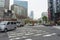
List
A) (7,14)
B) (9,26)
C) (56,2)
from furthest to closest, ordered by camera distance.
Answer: (56,2) → (7,14) → (9,26)

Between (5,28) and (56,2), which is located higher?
(56,2)

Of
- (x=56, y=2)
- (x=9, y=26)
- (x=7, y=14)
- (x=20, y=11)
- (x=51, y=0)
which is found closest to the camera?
(x=9, y=26)

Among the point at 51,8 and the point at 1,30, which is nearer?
the point at 1,30

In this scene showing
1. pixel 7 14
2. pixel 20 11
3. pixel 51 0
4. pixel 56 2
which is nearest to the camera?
pixel 7 14

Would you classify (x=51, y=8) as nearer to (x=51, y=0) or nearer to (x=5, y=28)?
(x=51, y=0)

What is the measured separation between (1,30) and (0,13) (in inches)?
2147

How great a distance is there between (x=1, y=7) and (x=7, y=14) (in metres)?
7.98

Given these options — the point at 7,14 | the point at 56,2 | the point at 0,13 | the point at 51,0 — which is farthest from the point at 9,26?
the point at 51,0

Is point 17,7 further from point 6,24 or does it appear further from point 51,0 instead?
point 6,24

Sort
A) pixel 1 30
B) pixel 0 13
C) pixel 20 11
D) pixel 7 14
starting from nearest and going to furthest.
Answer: pixel 1 30, pixel 0 13, pixel 7 14, pixel 20 11

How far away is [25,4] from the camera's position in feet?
365

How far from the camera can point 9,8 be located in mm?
95750

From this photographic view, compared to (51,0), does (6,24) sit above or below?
below

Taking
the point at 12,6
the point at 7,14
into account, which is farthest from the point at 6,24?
the point at 12,6
